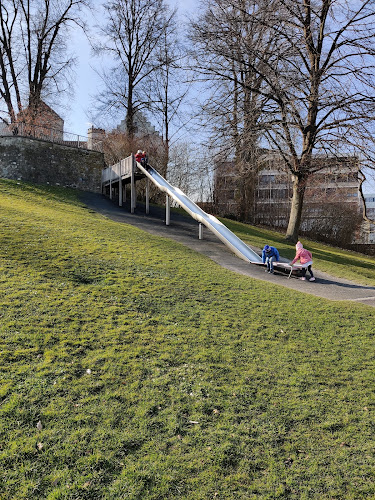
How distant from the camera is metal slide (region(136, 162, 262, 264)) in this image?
45.1 feet

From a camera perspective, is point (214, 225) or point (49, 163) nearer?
point (214, 225)

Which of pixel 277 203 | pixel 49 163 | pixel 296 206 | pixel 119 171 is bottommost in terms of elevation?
pixel 296 206

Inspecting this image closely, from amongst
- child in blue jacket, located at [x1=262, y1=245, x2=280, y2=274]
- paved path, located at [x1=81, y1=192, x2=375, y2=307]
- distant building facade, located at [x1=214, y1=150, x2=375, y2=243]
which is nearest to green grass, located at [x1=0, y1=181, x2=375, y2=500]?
paved path, located at [x1=81, y1=192, x2=375, y2=307]

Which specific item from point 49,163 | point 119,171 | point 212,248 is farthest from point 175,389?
point 49,163

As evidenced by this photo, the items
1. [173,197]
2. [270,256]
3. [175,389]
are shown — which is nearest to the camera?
[175,389]

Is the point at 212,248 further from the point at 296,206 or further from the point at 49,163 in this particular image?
the point at 49,163

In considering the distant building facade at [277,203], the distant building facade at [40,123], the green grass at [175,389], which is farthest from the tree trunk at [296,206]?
the distant building facade at [40,123]

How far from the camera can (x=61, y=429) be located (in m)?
3.84

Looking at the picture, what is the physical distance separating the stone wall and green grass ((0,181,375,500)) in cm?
1646

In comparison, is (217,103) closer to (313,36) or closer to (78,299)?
(313,36)

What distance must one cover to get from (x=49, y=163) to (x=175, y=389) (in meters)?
22.7

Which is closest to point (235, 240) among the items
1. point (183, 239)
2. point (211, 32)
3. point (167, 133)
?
point (183, 239)

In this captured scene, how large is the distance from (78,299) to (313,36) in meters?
16.8

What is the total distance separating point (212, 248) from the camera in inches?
578
